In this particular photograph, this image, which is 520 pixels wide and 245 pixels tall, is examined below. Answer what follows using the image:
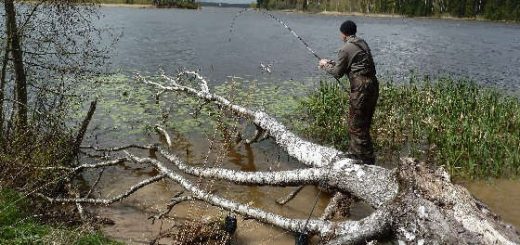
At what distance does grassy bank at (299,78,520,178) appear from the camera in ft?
33.9

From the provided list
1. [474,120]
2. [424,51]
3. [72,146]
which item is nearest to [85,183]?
[72,146]

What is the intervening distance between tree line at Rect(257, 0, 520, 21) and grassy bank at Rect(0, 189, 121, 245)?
105 meters

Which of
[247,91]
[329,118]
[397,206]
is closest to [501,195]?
[329,118]

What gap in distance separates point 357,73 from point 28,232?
18.1 ft

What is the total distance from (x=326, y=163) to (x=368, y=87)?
9.16ft

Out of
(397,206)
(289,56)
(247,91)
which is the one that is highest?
(397,206)

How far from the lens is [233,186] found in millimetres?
9641

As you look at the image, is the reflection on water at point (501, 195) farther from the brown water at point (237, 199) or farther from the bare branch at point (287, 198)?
the bare branch at point (287, 198)

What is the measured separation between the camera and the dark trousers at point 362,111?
8.15 meters

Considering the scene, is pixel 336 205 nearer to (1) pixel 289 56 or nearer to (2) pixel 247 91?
(2) pixel 247 91

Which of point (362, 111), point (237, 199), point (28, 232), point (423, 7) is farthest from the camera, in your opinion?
point (423, 7)

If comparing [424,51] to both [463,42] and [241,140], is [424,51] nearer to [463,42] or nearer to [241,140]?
[463,42]

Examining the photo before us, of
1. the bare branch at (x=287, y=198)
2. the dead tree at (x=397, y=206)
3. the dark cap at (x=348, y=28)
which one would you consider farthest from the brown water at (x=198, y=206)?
the dark cap at (x=348, y=28)

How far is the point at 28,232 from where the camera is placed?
215 inches
